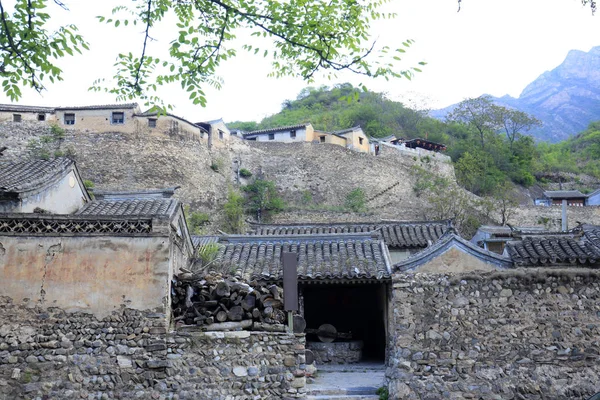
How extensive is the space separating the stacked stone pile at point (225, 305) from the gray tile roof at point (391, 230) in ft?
32.5

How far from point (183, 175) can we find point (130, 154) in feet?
11.9

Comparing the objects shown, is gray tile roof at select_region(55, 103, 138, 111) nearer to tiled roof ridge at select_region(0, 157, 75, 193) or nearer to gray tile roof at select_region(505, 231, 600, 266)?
tiled roof ridge at select_region(0, 157, 75, 193)

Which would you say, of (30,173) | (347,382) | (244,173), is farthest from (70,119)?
(347,382)

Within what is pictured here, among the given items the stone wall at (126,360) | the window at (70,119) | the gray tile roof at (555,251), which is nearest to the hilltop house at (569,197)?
the window at (70,119)

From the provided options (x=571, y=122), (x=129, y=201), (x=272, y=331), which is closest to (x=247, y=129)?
(x=129, y=201)

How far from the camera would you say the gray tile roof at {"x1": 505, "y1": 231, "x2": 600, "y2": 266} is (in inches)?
463

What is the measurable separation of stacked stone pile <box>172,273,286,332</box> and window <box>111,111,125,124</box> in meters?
33.2

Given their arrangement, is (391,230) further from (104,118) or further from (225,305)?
(104,118)

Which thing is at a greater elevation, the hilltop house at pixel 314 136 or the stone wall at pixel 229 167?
the hilltop house at pixel 314 136

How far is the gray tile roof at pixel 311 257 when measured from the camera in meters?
12.4

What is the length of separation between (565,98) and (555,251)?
395 feet

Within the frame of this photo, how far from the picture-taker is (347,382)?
452 inches

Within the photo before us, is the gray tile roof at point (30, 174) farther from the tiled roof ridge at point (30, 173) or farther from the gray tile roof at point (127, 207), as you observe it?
the gray tile roof at point (127, 207)

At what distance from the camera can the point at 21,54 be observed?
733cm
